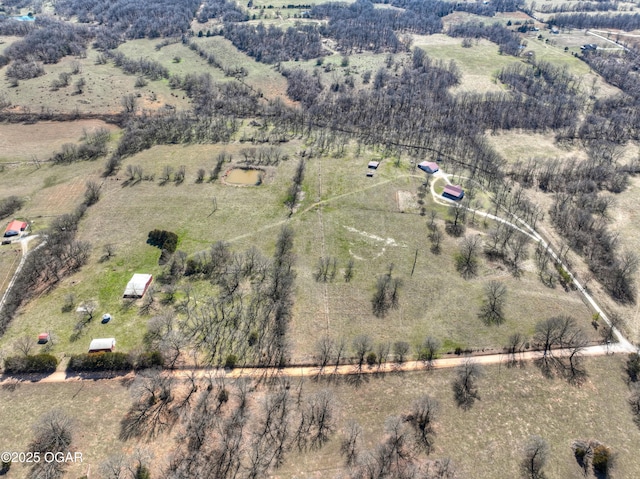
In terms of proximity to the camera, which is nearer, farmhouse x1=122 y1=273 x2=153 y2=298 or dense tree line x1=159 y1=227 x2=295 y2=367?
dense tree line x1=159 y1=227 x2=295 y2=367

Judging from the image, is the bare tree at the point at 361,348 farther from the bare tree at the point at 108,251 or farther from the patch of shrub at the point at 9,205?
the patch of shrub at the point at 9,205

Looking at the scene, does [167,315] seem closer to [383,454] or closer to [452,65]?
[383,454]

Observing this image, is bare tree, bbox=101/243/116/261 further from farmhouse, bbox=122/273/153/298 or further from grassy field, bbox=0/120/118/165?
grassy field, bbox=0/120/118/165

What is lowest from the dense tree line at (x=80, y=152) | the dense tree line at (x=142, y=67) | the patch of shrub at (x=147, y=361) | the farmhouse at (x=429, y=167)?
the patch of shrub at (x=147, y=361)

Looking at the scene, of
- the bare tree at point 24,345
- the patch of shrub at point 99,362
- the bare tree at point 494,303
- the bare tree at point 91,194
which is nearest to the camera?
the patch of shrub at point 99,362

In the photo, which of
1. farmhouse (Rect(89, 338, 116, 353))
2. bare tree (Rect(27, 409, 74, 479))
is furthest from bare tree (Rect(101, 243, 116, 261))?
bare tree (Rect(27, 409, 74, 479))

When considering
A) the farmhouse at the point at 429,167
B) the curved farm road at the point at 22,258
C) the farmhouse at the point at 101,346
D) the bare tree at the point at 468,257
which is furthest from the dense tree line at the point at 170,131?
the bare tree at the point at 468,257
